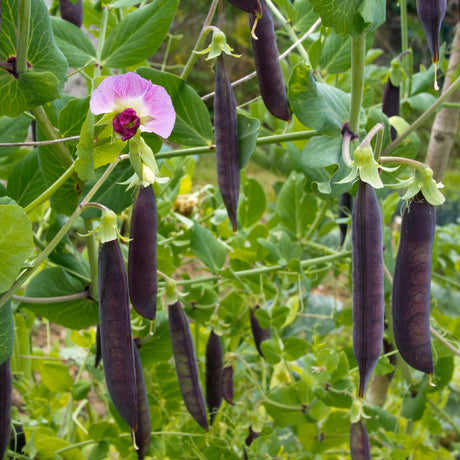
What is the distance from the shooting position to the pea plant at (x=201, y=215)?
38 centimetres

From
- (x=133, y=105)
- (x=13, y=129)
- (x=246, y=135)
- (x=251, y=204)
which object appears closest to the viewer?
(x=133, y=105)

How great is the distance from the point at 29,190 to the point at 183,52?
4447 millimetres

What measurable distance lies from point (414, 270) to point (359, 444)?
267 millimetres

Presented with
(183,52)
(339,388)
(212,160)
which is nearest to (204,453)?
(339,388)

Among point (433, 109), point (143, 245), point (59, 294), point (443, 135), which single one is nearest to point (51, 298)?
point (59, 294)

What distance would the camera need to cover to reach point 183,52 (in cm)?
472

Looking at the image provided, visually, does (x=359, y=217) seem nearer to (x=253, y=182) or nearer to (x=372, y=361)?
(x=372, y=361)

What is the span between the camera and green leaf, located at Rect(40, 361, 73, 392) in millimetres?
725

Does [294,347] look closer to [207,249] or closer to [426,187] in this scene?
[207,249]

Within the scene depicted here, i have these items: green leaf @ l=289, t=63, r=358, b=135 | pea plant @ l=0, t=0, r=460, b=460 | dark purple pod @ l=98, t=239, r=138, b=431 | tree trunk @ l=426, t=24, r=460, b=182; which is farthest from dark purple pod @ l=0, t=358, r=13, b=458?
tree trunk @ l=426, t=24, r=460, b=182

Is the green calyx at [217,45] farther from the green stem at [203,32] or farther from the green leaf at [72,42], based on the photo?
the green leaf at [72,42]

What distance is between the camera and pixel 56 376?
733mm

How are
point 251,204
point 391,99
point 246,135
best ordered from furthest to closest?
point 251,204
point 391,99
point 246,135

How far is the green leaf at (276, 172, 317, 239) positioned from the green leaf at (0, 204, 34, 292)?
508mm
